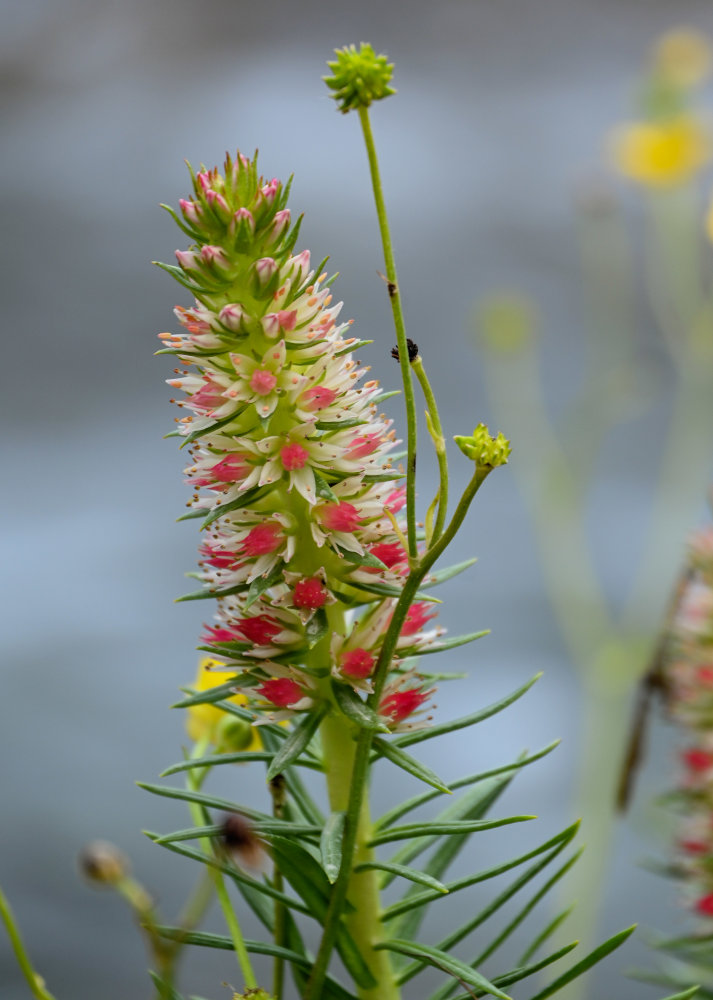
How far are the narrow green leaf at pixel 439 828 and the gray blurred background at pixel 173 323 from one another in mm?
648

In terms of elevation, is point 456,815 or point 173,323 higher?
point 173,323

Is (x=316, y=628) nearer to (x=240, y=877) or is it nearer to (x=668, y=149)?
(x=240, y=877)

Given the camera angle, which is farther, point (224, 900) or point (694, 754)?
point (694, 754)

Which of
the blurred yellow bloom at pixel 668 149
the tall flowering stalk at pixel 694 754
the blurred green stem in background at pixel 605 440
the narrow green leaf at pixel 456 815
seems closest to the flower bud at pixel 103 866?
the narrow green leaf at pixel 456 815

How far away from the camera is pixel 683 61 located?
42.3 inches

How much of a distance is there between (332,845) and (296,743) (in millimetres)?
30

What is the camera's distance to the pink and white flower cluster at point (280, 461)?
28cm

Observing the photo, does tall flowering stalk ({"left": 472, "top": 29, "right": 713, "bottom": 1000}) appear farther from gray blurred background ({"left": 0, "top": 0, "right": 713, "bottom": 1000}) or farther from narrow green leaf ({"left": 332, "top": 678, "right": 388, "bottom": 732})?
narrow green leaf ({"left": 332, "top": 678, "right": 388, "bottom": 732})

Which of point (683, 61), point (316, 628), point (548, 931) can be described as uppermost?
point (683, 61)

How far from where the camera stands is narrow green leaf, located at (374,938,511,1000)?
0.92 feet

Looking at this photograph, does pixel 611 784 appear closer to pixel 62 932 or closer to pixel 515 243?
pixel 62 932

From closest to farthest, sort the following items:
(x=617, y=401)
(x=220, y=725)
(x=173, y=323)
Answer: (x=220, y=725) → (x=617, y=401) → (x=173, y=323)

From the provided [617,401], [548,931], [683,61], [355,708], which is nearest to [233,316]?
[355,708]

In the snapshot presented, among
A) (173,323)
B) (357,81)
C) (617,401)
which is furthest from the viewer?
(173,323)
